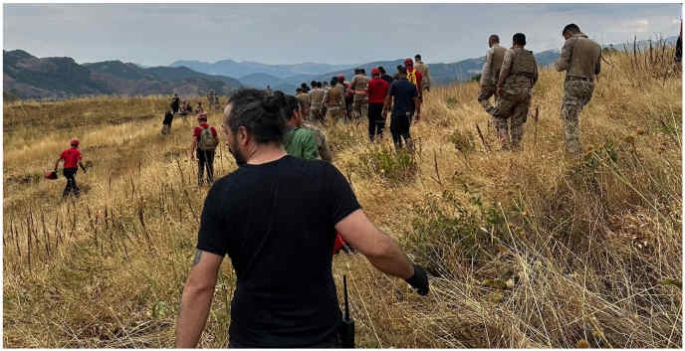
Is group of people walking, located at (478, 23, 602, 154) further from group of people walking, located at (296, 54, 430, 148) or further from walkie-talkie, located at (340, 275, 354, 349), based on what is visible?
walkie-talkie, located at (340, 275, 354, 349)

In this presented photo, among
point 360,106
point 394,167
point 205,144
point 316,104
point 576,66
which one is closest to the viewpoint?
point 394,167

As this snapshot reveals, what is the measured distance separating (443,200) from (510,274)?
92cm

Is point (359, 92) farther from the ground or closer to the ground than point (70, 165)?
farther from the ground

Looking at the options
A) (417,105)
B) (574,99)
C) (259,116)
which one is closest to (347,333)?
(259,116)

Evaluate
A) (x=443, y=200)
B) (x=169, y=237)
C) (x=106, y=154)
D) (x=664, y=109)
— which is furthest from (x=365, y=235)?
(x=106, y=154)

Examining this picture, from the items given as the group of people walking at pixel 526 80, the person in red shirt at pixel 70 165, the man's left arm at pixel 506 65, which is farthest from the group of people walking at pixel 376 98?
the person in red shirt at pixel 70 165

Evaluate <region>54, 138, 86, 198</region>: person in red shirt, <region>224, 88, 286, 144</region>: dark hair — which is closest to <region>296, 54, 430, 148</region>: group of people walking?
<region>224, 88, 286, 144</region>: dark hair

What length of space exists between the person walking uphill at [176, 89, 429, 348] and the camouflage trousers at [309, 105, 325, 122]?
39.2ft

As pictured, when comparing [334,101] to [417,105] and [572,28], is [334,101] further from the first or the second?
[572,28]

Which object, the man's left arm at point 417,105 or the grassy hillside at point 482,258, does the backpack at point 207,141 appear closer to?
the grassy hillside at point 482,258

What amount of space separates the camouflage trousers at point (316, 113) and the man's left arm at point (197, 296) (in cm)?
1203

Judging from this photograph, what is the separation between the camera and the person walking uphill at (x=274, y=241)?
1.67m

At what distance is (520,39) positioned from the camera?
20.3 feet

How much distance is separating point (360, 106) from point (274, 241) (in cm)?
1073
